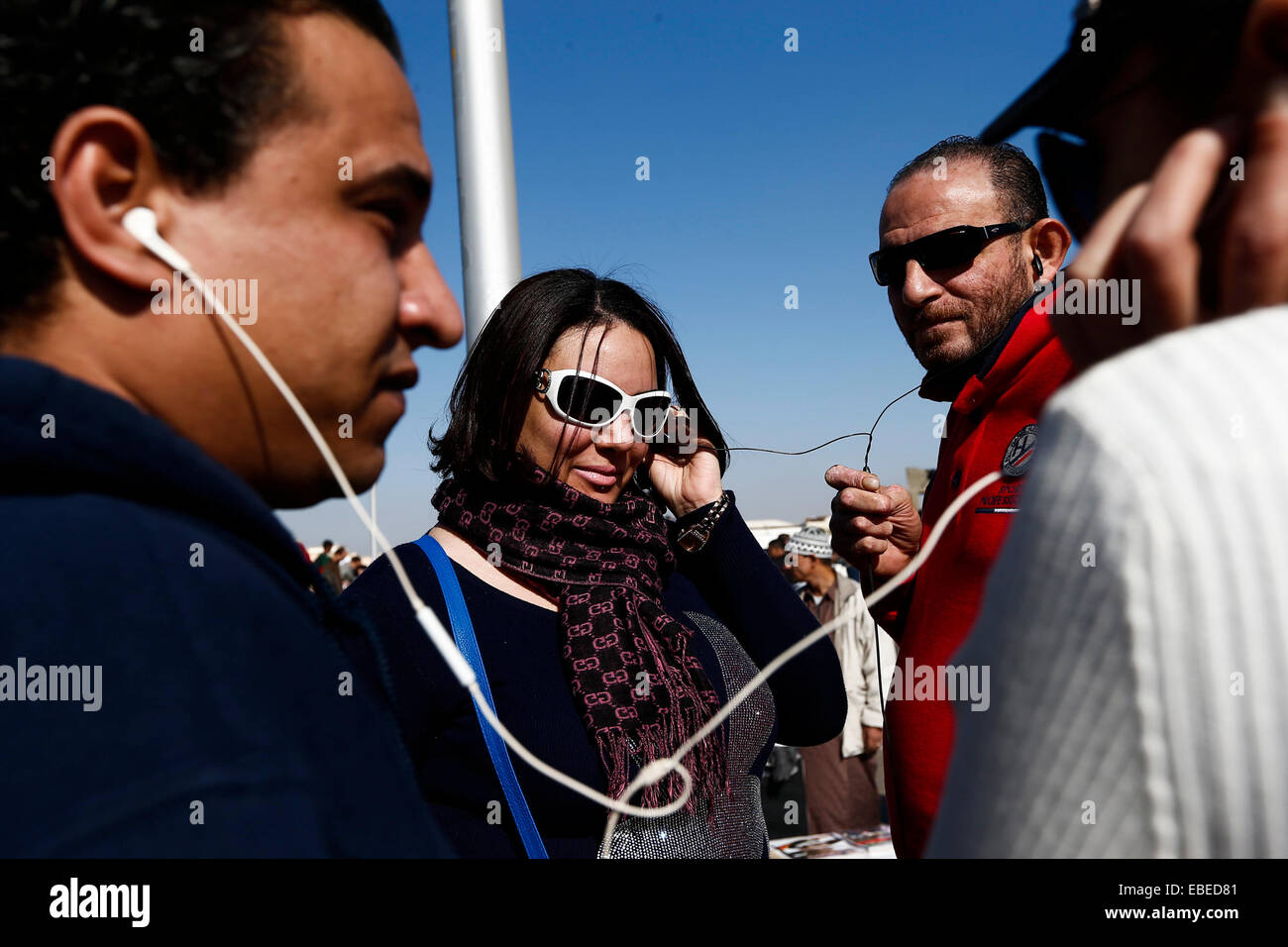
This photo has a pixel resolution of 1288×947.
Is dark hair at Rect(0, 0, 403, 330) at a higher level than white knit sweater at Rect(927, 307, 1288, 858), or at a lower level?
higher

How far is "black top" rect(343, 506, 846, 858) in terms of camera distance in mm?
1808

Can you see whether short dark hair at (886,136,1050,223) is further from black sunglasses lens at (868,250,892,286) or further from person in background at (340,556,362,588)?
person in background at (340,556,362,588)

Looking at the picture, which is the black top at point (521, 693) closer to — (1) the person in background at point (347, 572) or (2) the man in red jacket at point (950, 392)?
(2) the man in red jacket at point (950, 392)

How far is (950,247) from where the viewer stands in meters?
2.91

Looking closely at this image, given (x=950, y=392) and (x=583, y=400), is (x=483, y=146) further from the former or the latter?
(x=950, y=392)

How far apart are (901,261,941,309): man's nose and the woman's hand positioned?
2.98 feet

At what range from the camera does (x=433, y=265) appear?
45.4 inches

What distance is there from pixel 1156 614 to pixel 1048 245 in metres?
2.84

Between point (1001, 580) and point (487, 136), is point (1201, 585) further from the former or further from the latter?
point (487, 136)

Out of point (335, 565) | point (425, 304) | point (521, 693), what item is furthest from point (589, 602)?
point (335, 565)

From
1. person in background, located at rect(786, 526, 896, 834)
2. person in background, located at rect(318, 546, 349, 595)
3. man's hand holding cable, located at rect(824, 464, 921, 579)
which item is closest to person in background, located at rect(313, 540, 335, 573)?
person in background, located at rect(318, 546, 349, 595)

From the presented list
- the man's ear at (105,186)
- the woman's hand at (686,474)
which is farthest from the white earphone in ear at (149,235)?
the woman's hand at (686,474)
